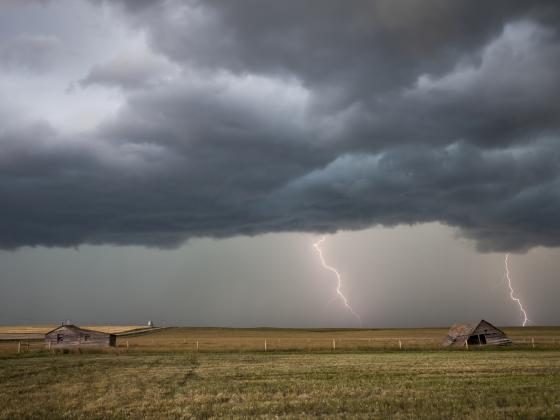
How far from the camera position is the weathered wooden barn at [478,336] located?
229 feet

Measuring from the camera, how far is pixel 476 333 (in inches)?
2778

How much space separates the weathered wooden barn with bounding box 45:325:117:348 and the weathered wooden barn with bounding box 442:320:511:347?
5294cm

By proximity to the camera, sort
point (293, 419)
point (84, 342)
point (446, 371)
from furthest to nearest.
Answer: point (84, 342), point (446, 371), point (293, 419)

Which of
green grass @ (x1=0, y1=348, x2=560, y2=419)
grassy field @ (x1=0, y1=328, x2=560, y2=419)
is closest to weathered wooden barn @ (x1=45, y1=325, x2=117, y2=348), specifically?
grassy field @ (x1=0, y1=328, x2=560, y2=419)

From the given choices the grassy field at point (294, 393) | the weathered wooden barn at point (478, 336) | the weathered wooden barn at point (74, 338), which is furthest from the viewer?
the weathered wooden barn at point (74, 338)

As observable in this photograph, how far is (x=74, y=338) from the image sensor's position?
8100cm

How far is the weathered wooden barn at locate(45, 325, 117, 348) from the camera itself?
8025cm

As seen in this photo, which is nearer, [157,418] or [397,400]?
[157,418]

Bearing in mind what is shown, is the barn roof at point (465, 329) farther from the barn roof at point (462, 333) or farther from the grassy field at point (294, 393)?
the grassy field at point (294, 393)

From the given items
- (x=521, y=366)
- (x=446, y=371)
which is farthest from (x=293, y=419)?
(x=521, y=366)

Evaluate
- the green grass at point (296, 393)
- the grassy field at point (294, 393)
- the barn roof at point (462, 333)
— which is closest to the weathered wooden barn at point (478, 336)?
the barn roof at point (462, 333)

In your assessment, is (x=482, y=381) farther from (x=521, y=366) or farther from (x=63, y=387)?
A: (x=63, y=387)

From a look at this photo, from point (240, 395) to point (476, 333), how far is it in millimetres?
59646

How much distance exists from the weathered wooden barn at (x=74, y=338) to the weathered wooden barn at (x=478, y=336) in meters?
52.9
